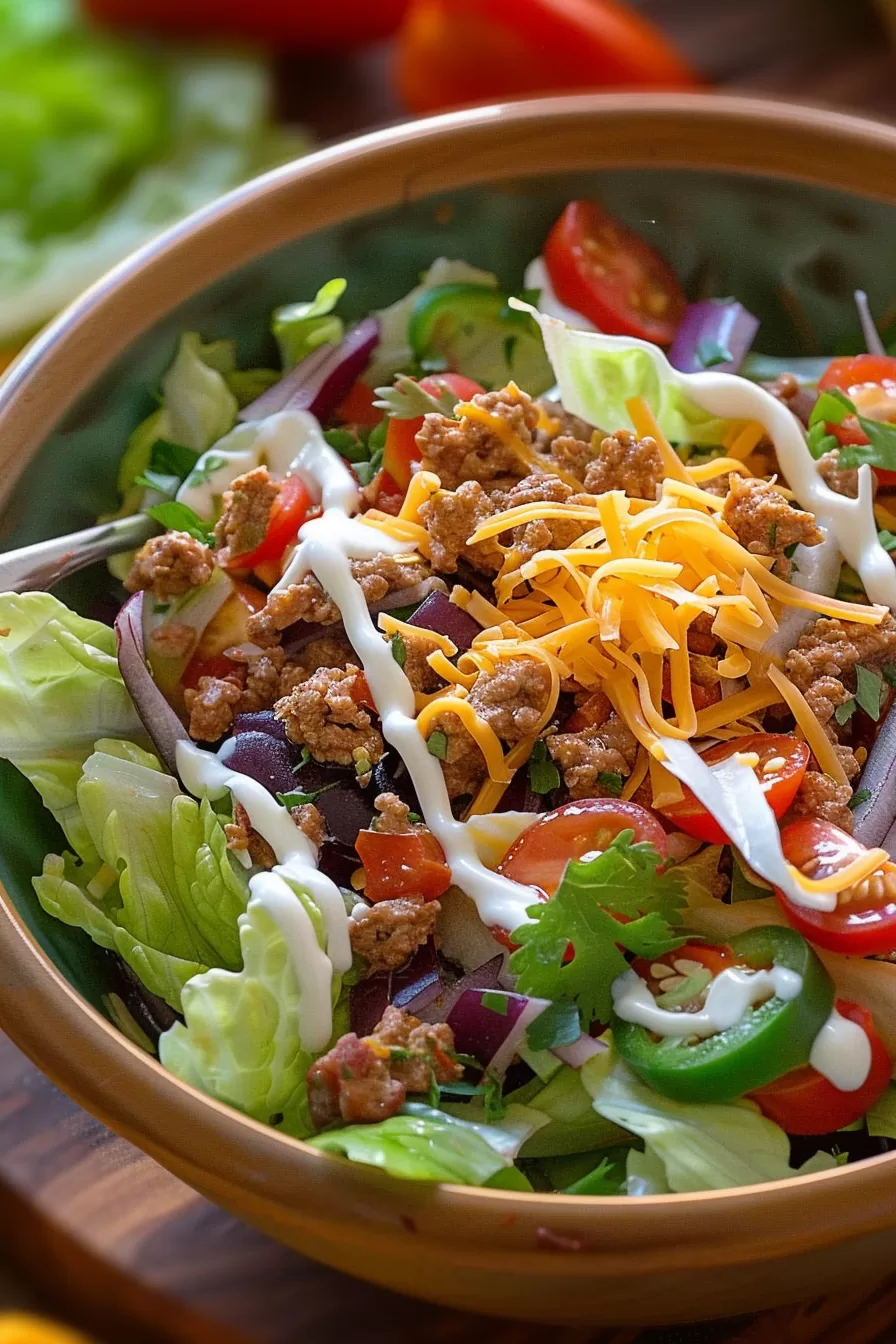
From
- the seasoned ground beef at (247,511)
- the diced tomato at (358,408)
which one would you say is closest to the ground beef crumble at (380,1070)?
the seasoned ground beef at (247,511)

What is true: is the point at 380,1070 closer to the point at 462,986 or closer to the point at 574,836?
the point at 462,986

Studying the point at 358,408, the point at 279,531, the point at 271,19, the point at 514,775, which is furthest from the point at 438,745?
the point at 271,19

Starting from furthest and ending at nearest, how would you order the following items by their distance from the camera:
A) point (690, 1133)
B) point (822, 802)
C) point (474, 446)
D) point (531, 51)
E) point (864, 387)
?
point (531, 51) < point (864, 387) < point (474, 446) < point (822, 802) < point (690, 1133)

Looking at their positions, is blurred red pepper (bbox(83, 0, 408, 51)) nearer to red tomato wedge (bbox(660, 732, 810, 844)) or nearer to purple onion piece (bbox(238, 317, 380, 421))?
purple onion piece (bbox(238, 317, 380, 421))

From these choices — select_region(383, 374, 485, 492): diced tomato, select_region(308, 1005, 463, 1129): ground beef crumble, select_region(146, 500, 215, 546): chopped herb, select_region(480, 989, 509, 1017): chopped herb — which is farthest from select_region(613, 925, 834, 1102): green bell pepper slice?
select_region(146, 500, 215, 546): chopped herb

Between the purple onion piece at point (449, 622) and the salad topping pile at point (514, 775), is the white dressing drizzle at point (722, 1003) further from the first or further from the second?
the purple onion piece at point (449, 622)

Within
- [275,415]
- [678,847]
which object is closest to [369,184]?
[275,415]

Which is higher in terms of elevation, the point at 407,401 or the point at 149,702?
the point at 407,401
